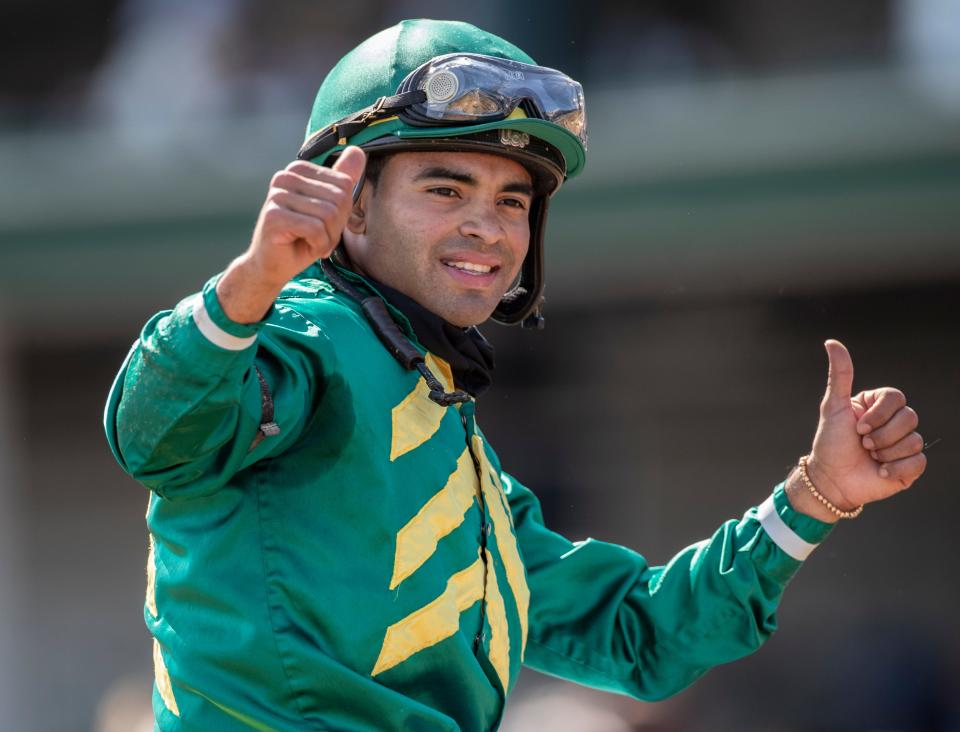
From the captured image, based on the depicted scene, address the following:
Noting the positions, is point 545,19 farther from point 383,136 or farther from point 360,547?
point 360,547

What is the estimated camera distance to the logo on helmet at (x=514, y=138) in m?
2.67

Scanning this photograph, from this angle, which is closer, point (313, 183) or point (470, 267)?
point (313, 183)

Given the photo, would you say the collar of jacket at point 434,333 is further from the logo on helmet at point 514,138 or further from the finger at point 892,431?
the finger at point 892,431

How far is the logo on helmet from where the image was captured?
2.67 metres

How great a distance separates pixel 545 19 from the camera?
8242 millimetres

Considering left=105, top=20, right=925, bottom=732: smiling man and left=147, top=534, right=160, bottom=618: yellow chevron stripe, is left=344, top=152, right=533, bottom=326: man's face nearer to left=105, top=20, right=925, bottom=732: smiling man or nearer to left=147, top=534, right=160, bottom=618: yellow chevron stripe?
left=105, top=20, right=925, bottom=732: smiling man

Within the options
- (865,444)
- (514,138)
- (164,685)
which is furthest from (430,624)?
(865,444)

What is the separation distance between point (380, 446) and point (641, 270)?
6.13 meters

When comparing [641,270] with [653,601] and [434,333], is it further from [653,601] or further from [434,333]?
[434,333]

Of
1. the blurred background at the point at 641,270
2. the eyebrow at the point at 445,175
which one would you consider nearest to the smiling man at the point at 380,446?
the eyebrow at the point at 445,175

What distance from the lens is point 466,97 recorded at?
2.58m

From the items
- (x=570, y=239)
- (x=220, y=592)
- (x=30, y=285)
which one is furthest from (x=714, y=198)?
(x=220, y=592)

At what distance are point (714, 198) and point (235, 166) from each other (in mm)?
2506

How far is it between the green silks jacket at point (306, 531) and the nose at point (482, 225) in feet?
0.91
